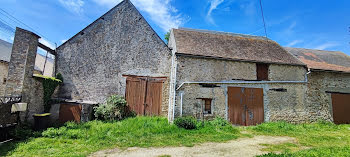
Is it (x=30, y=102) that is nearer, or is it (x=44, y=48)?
(x=30, y=102)

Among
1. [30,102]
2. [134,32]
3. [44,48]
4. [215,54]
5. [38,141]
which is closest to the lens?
[38,141]

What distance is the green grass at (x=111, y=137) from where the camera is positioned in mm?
4833

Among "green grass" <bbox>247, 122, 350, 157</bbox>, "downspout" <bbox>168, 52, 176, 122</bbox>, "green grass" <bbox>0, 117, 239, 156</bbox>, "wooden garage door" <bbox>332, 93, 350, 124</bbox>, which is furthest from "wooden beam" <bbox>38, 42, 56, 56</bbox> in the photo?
"wooden garage door" <bbox>332, 93, 350, 124</bbox>

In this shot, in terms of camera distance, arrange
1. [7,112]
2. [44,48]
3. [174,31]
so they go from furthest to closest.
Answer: [174,31], [44,48], [7,112]

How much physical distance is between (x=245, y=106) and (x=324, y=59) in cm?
773

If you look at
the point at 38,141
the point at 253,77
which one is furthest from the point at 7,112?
the point at 253,77

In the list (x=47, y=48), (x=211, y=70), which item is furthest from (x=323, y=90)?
(x=47, y=48)

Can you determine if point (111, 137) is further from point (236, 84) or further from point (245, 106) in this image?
point (245, 106)

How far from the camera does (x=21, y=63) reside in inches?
277

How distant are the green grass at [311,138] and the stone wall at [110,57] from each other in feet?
18.2

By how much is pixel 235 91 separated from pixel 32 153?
8699 mm

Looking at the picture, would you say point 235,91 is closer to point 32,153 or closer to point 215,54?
point 215,54

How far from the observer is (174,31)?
1129 centimetres

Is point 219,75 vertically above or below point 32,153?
above
